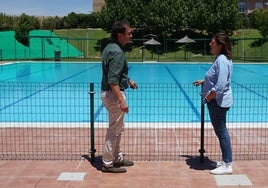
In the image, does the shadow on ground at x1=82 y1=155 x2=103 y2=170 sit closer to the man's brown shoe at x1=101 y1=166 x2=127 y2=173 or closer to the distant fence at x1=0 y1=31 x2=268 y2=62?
the man's brown shoe at x1=101 y1=166 x2=127 y2=173

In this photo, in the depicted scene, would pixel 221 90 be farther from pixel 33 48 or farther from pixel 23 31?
pixel 23 31

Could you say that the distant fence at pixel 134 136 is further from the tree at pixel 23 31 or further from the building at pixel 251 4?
the building at pixel 251 4

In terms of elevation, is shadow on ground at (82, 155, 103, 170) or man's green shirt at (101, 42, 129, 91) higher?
man's green shirt at (101, 42, 129, 91)

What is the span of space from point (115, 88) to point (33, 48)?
1426 inches

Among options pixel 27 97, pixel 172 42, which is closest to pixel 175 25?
pixel 172 42

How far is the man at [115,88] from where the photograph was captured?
4.57 meters

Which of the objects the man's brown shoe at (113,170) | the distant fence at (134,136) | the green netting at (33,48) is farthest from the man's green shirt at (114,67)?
the green netting at (33,48)

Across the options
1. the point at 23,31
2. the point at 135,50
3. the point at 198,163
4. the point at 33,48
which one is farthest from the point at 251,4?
the point at 198,163

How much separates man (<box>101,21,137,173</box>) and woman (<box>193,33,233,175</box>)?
3.25 feet

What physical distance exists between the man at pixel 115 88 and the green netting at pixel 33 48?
100 ft

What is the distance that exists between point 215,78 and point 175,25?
122 ft

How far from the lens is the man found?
4566 millimetres

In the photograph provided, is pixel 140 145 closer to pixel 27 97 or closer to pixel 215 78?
pixel 215 78

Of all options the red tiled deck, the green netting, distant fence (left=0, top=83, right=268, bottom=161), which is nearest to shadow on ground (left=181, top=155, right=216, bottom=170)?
the red tiled deck
